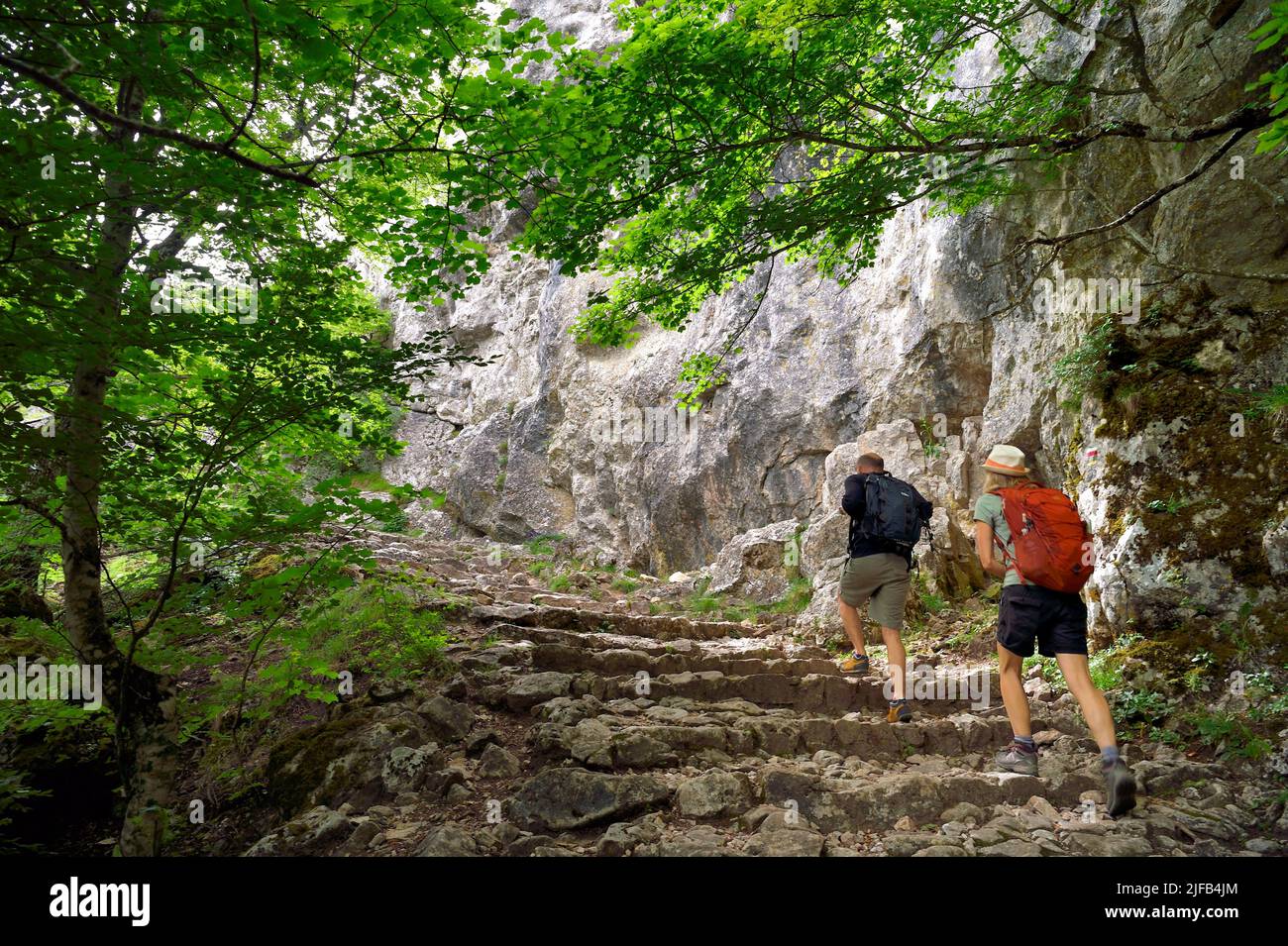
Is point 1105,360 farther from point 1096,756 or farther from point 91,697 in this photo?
point 91,697

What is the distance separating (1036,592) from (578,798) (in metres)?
3.29

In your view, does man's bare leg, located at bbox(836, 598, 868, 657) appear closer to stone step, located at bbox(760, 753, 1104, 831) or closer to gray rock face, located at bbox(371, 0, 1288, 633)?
gray rock face, located at bbox(371, 0, 1288, 633)

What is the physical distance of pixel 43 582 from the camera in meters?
7.26

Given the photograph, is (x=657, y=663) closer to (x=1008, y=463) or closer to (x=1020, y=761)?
(x=1020, y=761)

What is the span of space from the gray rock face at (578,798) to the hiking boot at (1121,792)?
2599mm

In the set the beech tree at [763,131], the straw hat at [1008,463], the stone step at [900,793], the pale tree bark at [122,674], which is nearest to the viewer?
the stone step at [900,793]

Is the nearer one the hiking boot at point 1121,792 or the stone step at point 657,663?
the hiking boot at point 1121,792

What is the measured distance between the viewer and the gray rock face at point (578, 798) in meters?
3.76

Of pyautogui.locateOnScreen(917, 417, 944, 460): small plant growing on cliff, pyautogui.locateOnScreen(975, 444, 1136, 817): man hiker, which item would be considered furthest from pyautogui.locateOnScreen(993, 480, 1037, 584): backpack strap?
pyautogui.locateOnScreen(917, 417, 944, 460): small plant growing on cliff

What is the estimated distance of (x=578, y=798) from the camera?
3854 millimetres

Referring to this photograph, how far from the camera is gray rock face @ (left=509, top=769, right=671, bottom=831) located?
3.76 meters

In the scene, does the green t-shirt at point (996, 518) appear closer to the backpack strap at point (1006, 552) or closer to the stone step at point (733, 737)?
the backpack strap at point (1006, 552)

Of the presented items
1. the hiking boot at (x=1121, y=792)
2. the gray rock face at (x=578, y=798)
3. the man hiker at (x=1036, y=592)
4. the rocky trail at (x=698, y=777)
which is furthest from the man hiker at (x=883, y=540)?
the gray rock face at (x=578, y=798)

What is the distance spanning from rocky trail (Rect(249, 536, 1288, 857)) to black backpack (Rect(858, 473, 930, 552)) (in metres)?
1.48
